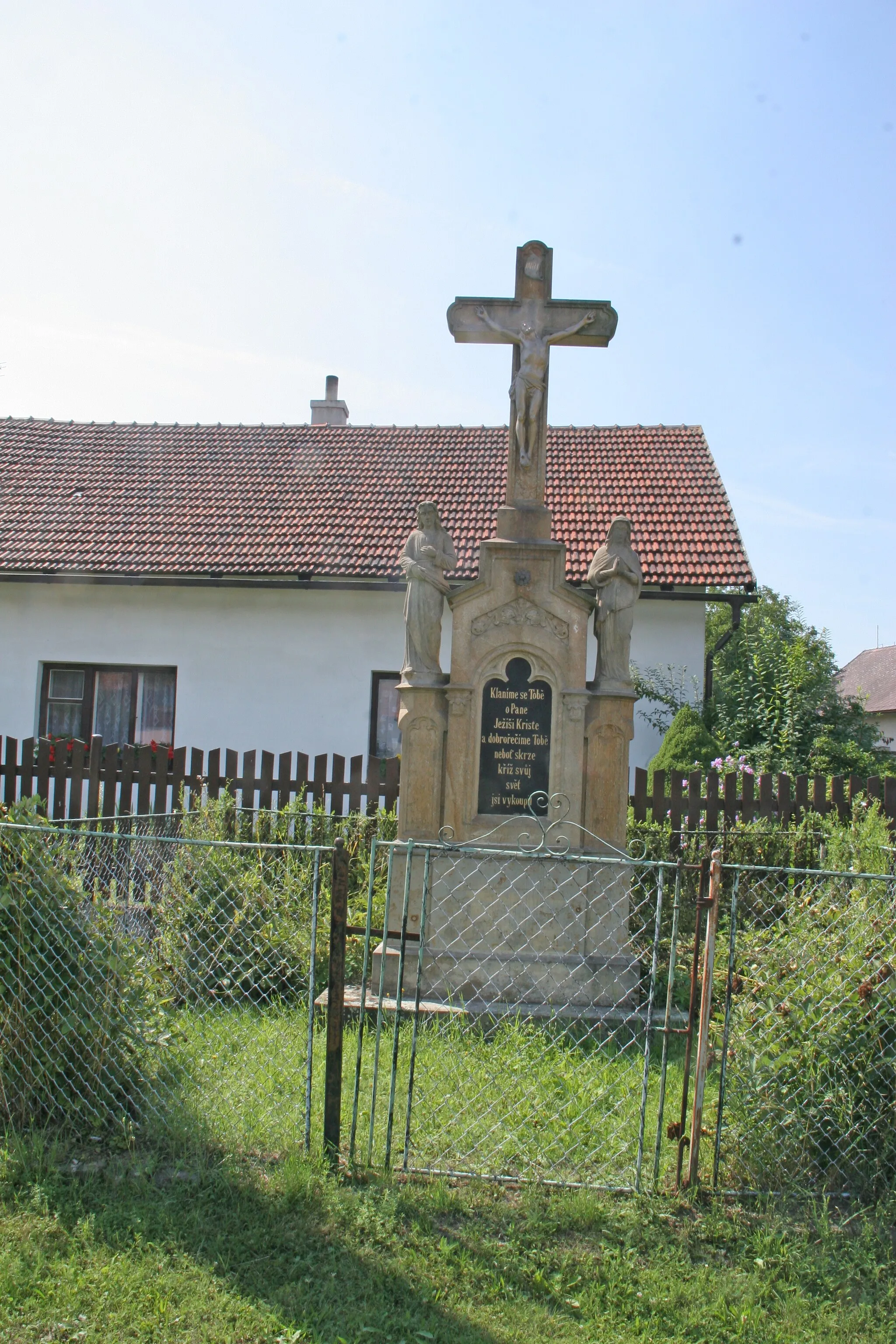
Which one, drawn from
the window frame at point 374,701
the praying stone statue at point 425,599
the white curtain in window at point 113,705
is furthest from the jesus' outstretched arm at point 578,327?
the white curtain in window at point 113,705

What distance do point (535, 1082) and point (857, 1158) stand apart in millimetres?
1315

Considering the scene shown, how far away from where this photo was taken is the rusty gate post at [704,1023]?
3.42 m

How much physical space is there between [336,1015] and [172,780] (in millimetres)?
5970

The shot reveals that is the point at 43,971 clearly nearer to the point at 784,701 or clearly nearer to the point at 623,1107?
the point at 623,1107

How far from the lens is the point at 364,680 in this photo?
12.5m

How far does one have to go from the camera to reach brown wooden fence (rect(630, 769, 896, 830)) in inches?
334

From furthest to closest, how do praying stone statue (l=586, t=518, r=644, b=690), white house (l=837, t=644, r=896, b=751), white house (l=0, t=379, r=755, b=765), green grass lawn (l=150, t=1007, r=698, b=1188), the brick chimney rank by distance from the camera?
white house (l=837, t=644, r=896, b=751) → the brick chimney → white house (l=0, t=379, r=755, b=765) → praying stone statue (l=586, t=518, r=644, b=690) → green grass lawn (l=150, t=1007, r=698, b=1188)

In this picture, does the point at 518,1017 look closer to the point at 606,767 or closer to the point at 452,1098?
the point at 452,1098

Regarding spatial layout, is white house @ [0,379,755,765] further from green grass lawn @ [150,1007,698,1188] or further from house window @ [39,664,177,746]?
green grass lawn @ [150,1007,698,1188]

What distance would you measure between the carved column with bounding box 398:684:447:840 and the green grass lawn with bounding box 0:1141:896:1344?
109 inches

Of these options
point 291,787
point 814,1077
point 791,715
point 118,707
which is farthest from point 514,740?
point 118,707

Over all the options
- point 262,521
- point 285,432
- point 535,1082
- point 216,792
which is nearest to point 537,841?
point 535,1082

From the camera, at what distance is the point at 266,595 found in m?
12.7

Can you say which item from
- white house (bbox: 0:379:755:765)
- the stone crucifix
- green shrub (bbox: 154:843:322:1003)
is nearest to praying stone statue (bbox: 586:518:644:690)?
the stone crucifix
